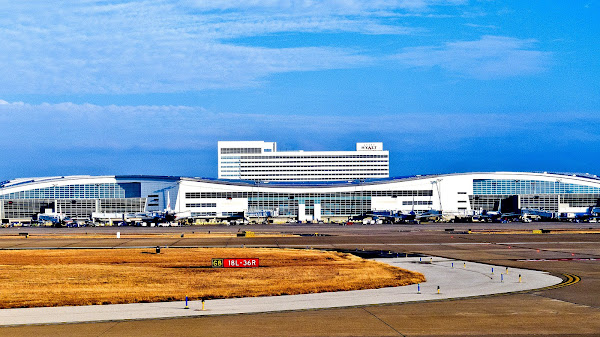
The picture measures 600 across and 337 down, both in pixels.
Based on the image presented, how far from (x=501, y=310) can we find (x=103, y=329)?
63.9 feet

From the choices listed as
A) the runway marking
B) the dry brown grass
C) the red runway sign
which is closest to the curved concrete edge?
the runway marking

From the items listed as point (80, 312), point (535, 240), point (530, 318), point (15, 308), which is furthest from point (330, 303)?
→ point (535, 240)

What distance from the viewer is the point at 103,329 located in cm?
2827

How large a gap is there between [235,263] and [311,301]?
1841 centimetres

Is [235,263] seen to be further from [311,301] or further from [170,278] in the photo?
[311,301]

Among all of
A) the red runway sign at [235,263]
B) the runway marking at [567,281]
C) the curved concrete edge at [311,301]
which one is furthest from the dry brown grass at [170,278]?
the runway marking at [567,281]

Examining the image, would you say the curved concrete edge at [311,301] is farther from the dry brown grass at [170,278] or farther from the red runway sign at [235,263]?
the red runway sign at [235,263]

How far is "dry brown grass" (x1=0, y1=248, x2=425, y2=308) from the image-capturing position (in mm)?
37781

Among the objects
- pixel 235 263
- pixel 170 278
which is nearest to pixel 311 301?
pixel 170 278

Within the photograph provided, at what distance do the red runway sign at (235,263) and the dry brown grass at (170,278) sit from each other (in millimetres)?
666

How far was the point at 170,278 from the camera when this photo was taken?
151 feet

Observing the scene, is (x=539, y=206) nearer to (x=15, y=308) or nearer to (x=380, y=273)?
(x=380, y=273)

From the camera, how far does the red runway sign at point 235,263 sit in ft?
173

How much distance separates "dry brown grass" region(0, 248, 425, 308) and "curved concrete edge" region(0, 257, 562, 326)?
1655 mm
